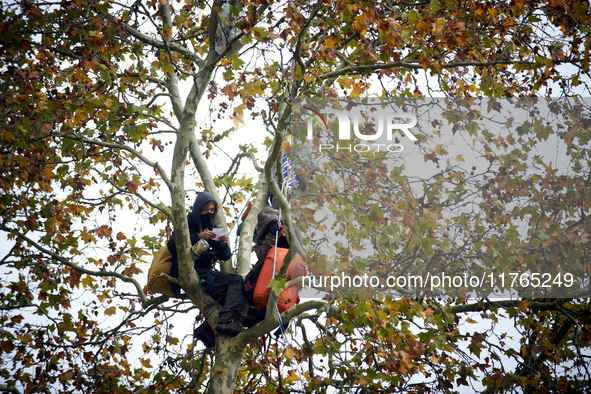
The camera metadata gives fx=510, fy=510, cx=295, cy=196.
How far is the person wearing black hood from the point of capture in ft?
15.8

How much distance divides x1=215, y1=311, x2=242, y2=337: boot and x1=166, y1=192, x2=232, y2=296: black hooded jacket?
651mm

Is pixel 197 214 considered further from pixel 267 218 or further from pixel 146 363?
pixel 146 363

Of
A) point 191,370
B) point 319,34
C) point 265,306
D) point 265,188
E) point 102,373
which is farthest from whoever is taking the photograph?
point 102,373

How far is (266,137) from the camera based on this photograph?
7.95m

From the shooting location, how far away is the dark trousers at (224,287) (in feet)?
16.1

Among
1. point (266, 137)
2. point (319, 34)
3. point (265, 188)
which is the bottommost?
point (265, 188)

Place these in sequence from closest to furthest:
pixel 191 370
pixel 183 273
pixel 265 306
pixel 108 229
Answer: pixel 265 306 < pixel 183 273 < pixel 191 370 < pixel 108 229

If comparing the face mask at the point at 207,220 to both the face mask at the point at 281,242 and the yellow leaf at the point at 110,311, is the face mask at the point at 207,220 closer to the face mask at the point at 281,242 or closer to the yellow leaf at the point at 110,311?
the face mask at the point at 281,242

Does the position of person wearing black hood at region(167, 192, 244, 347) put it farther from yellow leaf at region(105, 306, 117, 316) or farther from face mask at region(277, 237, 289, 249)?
yellow leaf at region(105, 306, 117, 316)

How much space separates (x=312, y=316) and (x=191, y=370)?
2.13m

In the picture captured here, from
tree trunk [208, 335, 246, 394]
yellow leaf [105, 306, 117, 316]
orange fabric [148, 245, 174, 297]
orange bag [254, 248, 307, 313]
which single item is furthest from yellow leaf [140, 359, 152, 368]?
orange bag [254, 248, 307, 313]

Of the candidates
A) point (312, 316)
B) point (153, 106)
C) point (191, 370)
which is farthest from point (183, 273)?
point (153, 106)

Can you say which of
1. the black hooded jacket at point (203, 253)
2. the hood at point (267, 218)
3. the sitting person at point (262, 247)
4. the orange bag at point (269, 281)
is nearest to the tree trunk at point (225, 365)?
the sitting person at point (262, 247)

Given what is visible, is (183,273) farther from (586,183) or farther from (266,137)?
(586,183)
